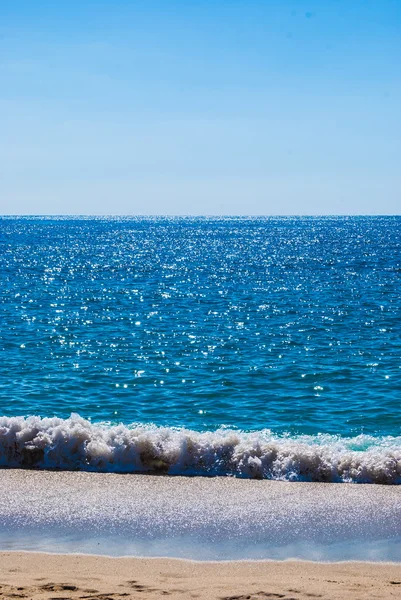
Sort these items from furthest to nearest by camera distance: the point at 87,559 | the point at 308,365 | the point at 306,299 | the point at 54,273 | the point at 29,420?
1. the point at 54,273
2. the point at 306,299
3. the point at 308,365
4. the point at 29,420
5. the point at 87,559

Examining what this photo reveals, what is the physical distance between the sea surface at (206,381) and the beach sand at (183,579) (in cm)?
394

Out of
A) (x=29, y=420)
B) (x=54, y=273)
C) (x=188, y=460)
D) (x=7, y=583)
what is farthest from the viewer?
(x=54, y=273)

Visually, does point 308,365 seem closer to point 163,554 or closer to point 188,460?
point 188,460

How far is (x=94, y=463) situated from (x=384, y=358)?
43.6 ft

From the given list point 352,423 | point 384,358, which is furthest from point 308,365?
point 352,423

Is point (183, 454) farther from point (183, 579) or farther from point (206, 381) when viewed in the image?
point (206, 381)

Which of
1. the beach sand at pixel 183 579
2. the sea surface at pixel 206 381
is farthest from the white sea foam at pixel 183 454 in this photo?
the beach sand at pixel 183 579

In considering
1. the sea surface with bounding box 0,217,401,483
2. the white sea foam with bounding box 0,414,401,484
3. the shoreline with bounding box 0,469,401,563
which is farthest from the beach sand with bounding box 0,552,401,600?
the sea surface with bounding box 0,217,401,483

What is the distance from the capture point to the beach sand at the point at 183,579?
8.01m

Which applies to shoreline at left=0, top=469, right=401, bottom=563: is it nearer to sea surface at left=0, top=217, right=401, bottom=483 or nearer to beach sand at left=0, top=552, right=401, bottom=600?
beach sand at left=0, top=552, right=401, bottom=600

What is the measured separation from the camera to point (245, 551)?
973 cm

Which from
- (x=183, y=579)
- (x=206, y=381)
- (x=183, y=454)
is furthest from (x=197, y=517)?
(x=206, y=381)

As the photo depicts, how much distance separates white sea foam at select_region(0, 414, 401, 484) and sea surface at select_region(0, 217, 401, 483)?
0.02 metres

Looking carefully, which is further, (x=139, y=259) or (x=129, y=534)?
(x=139, y=259)
